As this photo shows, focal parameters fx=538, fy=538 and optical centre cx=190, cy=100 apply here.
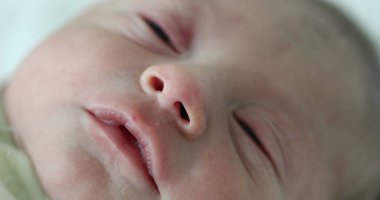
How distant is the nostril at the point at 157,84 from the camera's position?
819mm

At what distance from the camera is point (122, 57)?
3.01 feet

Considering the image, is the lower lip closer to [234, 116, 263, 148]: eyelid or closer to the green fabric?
the green fabric

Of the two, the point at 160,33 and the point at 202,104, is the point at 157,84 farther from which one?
the point at 160,33

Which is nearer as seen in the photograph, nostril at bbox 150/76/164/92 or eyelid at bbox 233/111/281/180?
nostril at bbox 150/76/164/92

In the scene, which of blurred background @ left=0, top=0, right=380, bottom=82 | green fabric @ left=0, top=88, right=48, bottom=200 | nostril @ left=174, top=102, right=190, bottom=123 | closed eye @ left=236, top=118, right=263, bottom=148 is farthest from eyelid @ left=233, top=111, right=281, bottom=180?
blurred background @ left=0, top=0, right=380, bottom=82

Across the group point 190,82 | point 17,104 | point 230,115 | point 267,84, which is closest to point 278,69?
point 267,84

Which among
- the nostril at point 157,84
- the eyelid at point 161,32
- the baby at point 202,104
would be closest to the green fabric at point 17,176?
the baby at point 202,104

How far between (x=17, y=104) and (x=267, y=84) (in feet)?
1.48

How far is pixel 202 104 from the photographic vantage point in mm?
821

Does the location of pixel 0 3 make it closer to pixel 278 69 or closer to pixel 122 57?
pixel 122 57

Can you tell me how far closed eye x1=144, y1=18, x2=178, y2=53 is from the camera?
1055 mm

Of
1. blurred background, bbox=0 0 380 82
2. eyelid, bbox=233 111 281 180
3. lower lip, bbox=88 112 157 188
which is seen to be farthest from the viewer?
blurred background, bbox=0 0 380 82

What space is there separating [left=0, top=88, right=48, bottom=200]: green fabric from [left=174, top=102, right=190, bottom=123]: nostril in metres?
0.24

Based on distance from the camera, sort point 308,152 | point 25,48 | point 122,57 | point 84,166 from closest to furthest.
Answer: point 84,166 → point 122,57 → point 308,152 → point 25,48
